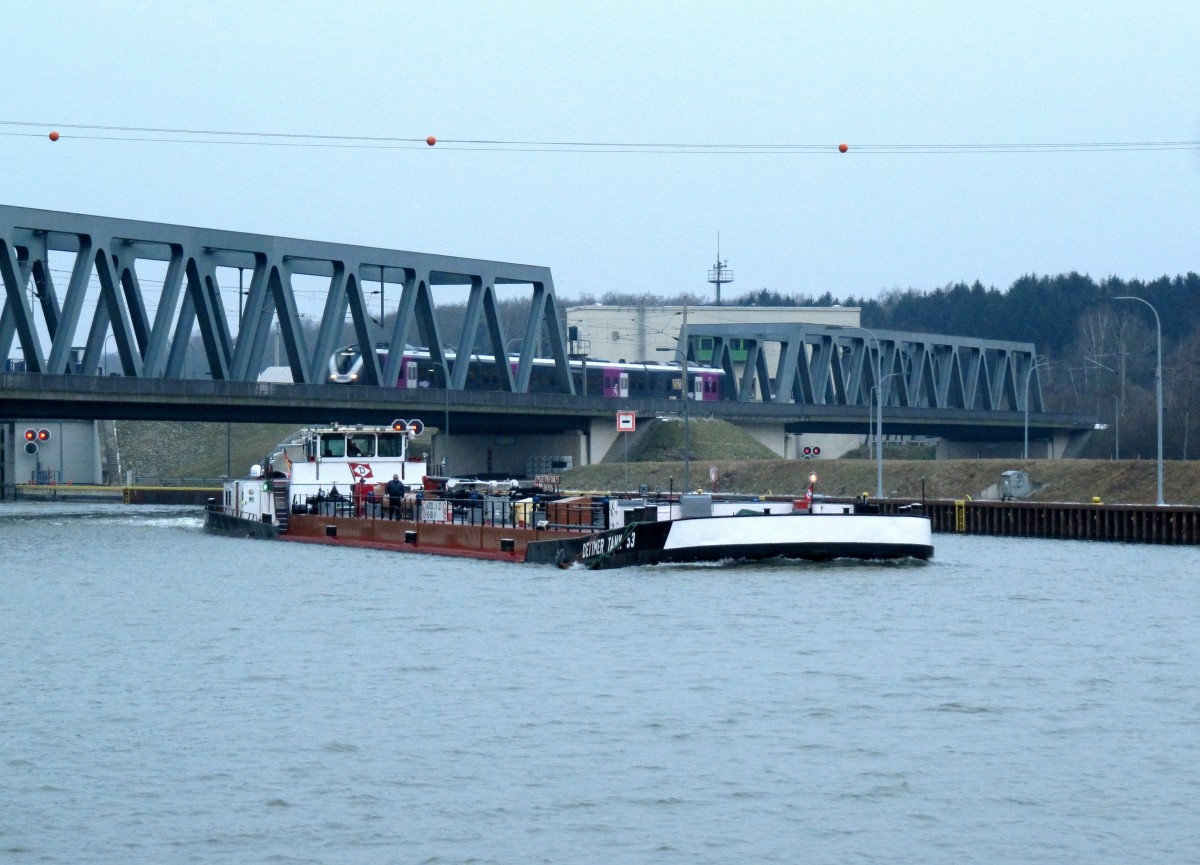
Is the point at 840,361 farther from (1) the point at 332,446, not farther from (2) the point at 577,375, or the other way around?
(1) the point at 332,446

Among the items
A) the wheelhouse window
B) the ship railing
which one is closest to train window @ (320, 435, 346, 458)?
the wheelhouse window

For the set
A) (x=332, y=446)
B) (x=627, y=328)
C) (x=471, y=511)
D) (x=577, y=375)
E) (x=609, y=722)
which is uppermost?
(x=627, y=328)

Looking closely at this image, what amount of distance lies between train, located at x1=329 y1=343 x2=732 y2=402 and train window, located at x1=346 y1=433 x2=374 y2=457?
33.3m

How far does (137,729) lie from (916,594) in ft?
65.9

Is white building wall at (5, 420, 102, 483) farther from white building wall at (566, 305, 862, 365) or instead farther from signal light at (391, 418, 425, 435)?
signal light at (391, 418, 425, 435)

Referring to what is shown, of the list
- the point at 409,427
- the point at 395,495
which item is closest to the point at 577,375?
the point at 409,427

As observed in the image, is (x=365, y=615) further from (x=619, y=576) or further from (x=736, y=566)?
(x=736, y=566)

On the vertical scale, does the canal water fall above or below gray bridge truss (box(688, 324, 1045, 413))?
below

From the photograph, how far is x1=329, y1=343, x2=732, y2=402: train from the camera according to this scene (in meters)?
96.1

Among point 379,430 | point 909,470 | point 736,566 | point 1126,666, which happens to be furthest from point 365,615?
point 909,470

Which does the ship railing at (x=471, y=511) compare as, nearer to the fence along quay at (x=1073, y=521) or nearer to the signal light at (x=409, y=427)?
the signal light at (x=409, y=427)

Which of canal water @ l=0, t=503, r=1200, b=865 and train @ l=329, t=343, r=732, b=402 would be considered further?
train @ l=329, t=343, r=732, b=402

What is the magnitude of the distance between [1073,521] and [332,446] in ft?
86.0

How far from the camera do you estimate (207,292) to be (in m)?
A: 78.2
